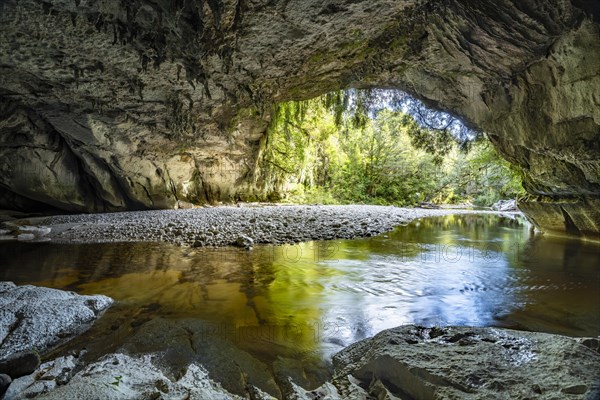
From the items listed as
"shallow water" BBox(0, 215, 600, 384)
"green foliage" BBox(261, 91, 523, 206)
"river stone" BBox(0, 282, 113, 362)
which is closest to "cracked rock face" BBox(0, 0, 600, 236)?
"shallow water" BBox(0, 215, 600, 384)

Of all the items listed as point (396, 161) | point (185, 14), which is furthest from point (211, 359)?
point (396, 161)

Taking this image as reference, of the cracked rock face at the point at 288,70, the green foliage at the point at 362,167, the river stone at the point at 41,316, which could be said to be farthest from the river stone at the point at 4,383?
the green foliage at the point at 362,167

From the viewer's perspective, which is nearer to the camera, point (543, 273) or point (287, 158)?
point (543, 273)

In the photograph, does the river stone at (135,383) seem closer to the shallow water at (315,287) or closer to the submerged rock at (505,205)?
the shallow water at (315,287)

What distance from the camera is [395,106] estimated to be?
9.53 m

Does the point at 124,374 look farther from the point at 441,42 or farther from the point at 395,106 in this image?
the point at 395,106

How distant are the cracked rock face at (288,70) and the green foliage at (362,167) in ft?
10.5

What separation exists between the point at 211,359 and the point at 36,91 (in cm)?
994

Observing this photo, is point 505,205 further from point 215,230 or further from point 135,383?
point 135,383

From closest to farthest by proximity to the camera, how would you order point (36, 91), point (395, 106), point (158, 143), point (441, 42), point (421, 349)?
point (421, 349) → point (441, 42) → point (36, 91) → point (395, 106) → point (158, 143)

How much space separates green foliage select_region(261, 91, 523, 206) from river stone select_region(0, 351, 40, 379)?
9927 mm

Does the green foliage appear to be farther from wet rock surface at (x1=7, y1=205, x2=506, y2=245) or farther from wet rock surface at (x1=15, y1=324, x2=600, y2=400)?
→ wet rock surface at (x1=15, y1=324, x2=600, y2=400)

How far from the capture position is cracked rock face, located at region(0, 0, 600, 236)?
5023 mm

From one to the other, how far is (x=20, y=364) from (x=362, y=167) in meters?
28.4
